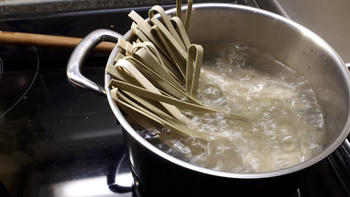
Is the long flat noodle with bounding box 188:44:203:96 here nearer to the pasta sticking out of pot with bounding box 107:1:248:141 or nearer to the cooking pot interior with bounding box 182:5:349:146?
the pasta sticking out of pot with bounding box 107:1:248:141

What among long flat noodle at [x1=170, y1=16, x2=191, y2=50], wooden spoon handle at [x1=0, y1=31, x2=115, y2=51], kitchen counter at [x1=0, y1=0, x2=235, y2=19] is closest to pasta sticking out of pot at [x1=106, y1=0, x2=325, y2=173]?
long flat noodle at [x1=170, y1=16, x2=191, y2=50]

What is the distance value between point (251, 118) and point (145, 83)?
8.4 inches

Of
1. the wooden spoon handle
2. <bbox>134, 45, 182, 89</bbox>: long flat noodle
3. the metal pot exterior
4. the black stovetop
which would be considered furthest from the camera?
the wooden spoon handle

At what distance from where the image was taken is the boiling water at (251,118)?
0.56 meters

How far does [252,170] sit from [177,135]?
14cm

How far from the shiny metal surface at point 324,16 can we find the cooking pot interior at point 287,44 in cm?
19

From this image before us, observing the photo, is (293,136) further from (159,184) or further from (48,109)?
(48,109)

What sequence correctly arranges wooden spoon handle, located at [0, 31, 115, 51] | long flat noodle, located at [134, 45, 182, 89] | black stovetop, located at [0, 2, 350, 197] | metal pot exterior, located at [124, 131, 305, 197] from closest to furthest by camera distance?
metal pot exterior, located at [124, 131, 305, 197], long flat noodle, located at [134, 45, 182, 89], black stovetop, located at [0, 2, 350, 197], wooden spoon handle, located at [0, 31, 115, 51]

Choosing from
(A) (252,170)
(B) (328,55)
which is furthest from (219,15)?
(A) (252,170)

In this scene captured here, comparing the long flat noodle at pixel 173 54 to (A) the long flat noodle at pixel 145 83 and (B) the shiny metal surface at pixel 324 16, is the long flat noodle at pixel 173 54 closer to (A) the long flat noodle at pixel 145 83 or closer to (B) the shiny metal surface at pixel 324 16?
(A) the long flat noodle at pixel 145 83

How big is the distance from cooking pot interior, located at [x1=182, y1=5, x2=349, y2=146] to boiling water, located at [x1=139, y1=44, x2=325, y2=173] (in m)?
0.02

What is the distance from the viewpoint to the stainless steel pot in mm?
455

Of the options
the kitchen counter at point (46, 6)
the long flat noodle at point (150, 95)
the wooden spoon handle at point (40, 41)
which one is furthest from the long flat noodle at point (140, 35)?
the kitchen counter at point (46, 6)

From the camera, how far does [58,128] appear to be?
795mm
